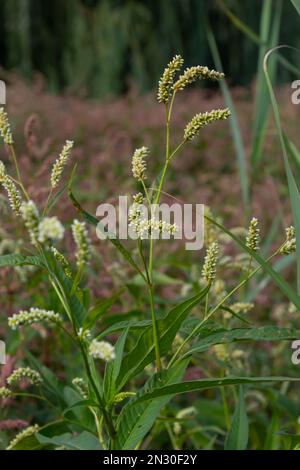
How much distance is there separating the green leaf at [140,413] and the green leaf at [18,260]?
0.62 feet

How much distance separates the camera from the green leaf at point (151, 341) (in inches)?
37.4

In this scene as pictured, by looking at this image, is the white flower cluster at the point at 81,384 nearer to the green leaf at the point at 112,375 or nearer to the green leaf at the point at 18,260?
the green leaf at the point at 112,375

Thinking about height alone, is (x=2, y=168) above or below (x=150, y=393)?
above

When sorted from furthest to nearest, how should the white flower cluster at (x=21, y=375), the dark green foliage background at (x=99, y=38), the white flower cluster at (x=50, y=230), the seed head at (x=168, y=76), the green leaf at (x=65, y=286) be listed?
the dark green foliage background at (x=99, y=38) → the white flower cluster at (x=21, y=375) → the seed head at (x=168, y=76) → the green leaf at (x=65, y=286) → the white flower cluster at (x=50, y=230)

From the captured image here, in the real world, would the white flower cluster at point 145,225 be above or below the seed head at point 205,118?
below

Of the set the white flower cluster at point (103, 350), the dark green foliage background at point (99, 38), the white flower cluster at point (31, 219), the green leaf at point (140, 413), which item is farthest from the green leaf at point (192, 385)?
the dark green foliage background at point (99, 38)

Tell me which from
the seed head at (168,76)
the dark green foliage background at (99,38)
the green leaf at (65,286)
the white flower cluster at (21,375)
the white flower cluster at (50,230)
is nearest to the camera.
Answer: the white flower cluster at (50,230)

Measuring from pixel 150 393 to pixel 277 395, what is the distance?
0.63m

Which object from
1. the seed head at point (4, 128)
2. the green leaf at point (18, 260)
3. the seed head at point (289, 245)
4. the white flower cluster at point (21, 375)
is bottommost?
the white flower cluster at point (21, 375)

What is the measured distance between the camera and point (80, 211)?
3.06 feet

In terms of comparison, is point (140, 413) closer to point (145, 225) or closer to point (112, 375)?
point (112, 375)

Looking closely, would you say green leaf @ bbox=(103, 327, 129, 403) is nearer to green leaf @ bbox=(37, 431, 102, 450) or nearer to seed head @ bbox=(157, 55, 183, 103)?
green leaf @ bbox=(37, 431, 102, 450)

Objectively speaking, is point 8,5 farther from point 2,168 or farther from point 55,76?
point 2,168

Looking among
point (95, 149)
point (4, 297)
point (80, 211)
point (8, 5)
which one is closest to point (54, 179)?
point (80, 211)
